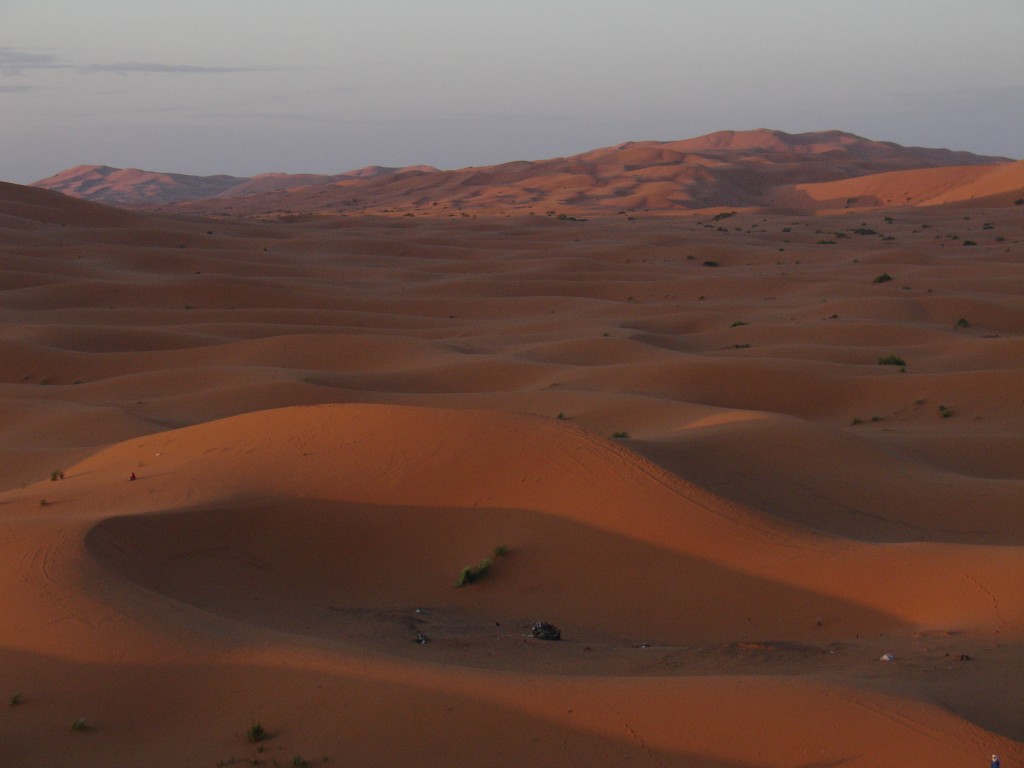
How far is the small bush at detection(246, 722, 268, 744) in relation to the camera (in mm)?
6000

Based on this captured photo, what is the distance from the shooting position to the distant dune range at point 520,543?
5.98m

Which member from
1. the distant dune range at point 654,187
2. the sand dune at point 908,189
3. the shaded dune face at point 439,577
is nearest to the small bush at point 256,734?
the shaded dune face at point 439,577

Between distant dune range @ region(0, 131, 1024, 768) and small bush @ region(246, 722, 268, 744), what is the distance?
75 mm

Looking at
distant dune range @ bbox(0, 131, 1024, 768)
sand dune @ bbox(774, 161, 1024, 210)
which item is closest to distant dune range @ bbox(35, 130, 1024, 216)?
sand dune @ bbox(774, 161, 1024, 210)

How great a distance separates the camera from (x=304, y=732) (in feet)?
19.8

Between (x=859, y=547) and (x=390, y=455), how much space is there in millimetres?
4773

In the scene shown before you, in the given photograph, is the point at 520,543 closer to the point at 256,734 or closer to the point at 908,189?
the point at 256,734

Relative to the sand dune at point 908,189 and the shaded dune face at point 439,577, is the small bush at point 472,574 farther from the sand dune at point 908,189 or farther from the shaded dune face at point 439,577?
the sand dune at point 908,189

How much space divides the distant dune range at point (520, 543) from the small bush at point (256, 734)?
→ 3.0 inches

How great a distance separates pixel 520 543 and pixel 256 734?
4.12m

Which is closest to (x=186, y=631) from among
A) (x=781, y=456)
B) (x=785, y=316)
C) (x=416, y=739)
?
(x=416, y=739)

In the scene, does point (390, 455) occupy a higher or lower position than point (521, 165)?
lower

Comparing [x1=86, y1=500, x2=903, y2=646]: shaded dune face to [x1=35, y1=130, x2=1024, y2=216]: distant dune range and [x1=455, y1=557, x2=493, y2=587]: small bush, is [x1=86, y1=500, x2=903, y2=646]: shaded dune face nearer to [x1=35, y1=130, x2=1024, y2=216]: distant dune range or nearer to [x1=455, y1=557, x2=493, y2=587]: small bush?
[x1=455, y1=557, x2=493, y2=587]: small bush

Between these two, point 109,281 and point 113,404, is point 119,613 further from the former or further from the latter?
point 109,281
